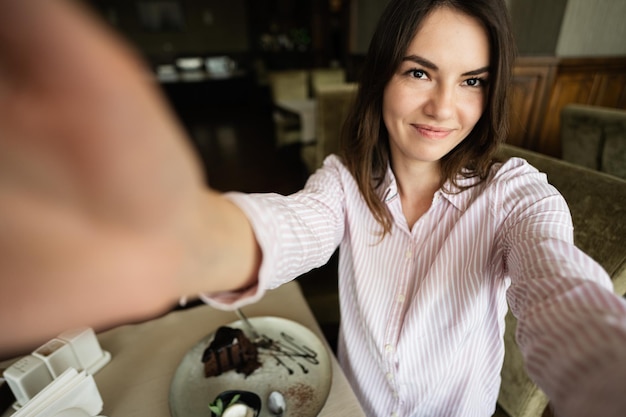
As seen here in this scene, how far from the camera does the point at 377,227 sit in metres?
0.71

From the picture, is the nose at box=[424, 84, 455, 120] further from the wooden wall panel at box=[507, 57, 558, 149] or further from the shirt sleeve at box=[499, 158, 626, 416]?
the wooden wall panel at box=[507, 57, 558, 149]

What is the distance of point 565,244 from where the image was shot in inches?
16.0

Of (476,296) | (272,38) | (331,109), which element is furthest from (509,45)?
(272,38)

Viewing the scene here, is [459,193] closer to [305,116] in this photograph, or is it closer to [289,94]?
[305,116]

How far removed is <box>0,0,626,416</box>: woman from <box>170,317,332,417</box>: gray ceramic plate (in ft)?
0.41

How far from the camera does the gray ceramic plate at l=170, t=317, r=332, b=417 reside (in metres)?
0.59

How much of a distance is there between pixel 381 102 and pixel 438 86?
0.44 feet

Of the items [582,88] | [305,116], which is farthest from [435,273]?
[582,88]

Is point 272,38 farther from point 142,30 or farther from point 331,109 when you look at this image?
point 331,109

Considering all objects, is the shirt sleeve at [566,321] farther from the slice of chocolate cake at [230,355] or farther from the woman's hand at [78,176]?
the slice of chocolate cake at [230,355]

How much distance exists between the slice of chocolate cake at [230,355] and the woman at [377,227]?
0.24 meters

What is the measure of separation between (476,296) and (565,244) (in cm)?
23

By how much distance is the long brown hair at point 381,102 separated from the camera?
1.82ft

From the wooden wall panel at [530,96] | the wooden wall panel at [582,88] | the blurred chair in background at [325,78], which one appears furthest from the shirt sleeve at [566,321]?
the blurred chair in background at [325,78]
